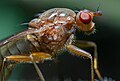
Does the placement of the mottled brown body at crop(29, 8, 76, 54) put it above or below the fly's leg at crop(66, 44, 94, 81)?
above

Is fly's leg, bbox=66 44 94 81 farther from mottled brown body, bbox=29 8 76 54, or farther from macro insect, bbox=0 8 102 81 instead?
mottled brown body, bbox=29 8 76 54

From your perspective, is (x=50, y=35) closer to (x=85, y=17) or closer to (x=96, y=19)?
(x=85, y=17)

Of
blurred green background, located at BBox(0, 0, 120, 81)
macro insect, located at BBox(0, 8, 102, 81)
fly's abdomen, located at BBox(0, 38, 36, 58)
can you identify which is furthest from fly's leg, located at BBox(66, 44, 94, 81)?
blurred green background, located at BBox(0, 0, 120, 81)

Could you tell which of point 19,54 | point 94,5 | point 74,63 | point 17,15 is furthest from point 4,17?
point 19,54

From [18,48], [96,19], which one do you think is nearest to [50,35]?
[18,48]

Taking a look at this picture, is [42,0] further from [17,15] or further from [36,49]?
[36,49]
